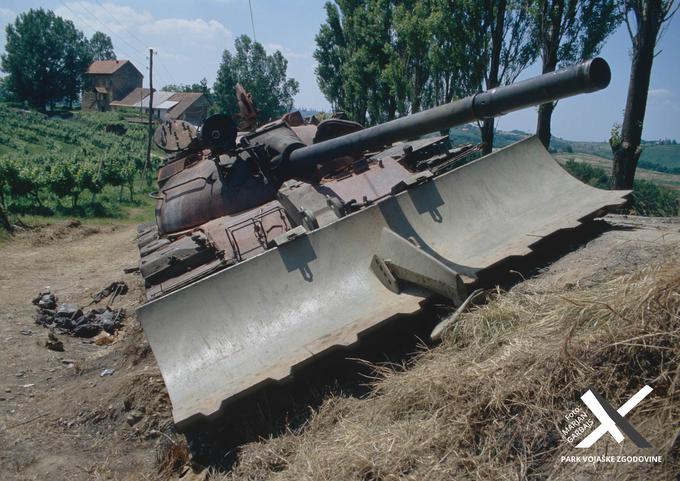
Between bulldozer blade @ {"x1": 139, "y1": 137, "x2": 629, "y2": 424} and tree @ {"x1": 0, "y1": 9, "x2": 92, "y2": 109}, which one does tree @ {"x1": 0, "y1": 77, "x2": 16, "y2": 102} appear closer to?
tree @ {"x1": 0, "y1": 9, "x2": 92, "y2": 109}

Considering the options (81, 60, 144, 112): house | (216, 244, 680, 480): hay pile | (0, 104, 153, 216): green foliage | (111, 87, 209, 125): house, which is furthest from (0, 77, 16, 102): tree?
(216, 244, 680, 480): hay pile

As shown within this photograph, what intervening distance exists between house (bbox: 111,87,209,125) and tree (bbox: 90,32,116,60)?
28923 millimetres

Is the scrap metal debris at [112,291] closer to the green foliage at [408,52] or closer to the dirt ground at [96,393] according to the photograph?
the dirt ground at [96,393]

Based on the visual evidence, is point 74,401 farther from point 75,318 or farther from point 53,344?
point 75,318

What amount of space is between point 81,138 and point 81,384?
4166cm

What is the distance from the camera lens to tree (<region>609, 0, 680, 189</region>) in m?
8.82

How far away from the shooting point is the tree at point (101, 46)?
298 ft

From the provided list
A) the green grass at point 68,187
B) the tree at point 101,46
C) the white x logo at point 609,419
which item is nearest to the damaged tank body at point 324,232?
the white x logo at point 609,419

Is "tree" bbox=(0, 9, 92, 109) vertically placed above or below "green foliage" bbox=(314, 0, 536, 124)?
above

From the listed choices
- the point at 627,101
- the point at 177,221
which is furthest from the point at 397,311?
the point at 627,101

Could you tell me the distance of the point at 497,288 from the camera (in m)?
4.58

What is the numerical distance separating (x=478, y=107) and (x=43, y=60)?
66690 mm

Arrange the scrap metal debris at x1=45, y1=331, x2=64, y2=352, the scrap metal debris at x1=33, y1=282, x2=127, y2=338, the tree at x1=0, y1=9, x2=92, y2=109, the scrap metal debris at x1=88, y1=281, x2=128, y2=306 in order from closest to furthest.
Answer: the scrap metal debris at x1=45, y1=331, x2=64, y2=352 < the scrap metal debris at x1=33, y1=282, x2=127, y2=338 < the scrap metal debris at x1=88, y1=281, x2=128, y2=306 < the tree at x1=0, y1=9, x2=92, y2=109

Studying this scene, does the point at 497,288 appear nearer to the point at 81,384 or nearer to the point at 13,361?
the point at 81,384
